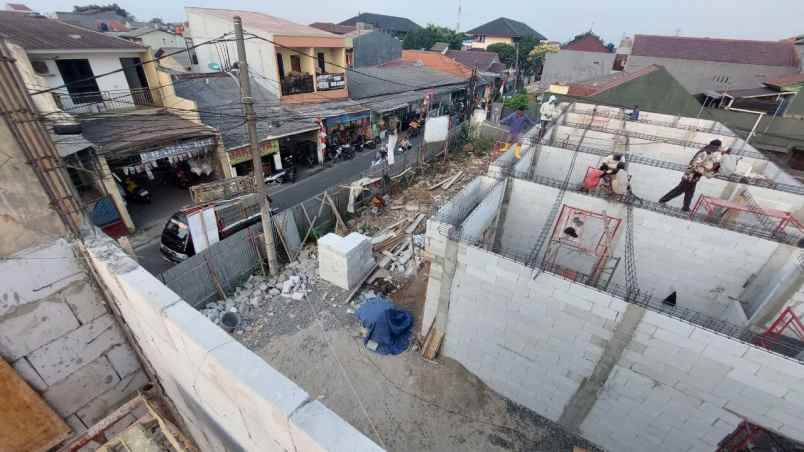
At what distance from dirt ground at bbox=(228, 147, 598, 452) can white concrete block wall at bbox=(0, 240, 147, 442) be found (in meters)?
→ 4.42

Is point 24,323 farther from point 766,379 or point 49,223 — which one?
point 766,379

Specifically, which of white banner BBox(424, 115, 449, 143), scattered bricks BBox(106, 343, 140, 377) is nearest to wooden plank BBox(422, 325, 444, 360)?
scattered bricks BBox(106, 343, 140, 377)

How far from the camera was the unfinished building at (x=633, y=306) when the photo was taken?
18.4 ft

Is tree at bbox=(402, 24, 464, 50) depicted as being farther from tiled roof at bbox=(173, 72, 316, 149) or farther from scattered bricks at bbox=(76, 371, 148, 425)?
scattered bricks at bbox=(76, 371, 148, 425)

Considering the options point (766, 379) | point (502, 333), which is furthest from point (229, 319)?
point (766, 379)

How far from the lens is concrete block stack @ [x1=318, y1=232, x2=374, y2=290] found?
1070 centimetres

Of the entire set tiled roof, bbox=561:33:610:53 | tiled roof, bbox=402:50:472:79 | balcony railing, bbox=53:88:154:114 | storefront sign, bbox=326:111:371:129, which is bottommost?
storefront sign, bbox=326:111:371:129

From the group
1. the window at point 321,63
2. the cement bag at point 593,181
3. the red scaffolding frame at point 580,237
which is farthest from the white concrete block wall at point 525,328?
the window at point 321,63

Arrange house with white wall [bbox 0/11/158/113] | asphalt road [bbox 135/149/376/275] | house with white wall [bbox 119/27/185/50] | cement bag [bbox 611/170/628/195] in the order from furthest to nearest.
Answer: house with white wall [bbox 119/27/185/50]
house with white wall [bbox 0/11/158/113]
asphalt road [bbox 135/149/376/275]
cement bag [bbox 611/170/628/195]

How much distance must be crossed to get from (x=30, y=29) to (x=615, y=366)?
84.0ft

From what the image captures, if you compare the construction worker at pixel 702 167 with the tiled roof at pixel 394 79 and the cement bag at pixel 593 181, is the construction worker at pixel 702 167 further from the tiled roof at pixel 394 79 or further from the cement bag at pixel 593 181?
the tiled roof at pixel 394 79

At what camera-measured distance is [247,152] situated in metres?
17.4

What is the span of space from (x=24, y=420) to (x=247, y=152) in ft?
49.6

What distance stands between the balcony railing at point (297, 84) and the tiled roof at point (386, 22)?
210ft
